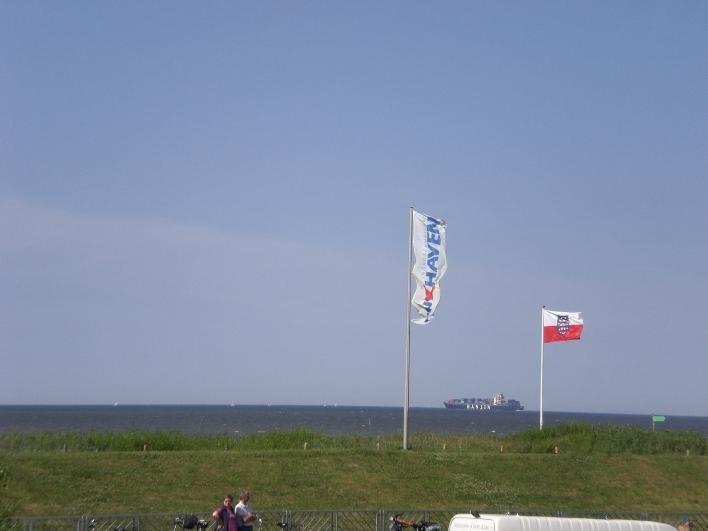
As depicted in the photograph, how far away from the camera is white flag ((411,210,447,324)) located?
39.2 m

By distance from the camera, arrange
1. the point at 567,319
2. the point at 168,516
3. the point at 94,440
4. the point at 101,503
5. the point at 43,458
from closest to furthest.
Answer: the point at 168,516
the point at 101,503
the point at 43,458
the point at 94,440
the point at 567,319

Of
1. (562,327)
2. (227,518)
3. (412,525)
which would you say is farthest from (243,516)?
(562,327)

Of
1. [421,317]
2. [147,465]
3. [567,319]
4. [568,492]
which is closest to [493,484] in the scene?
[568,492]

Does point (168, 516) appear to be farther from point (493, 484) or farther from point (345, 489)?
point (493, 484)

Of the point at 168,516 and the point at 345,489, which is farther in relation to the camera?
the point at 345,489

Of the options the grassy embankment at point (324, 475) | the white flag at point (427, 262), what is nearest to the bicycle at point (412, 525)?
the grassy embankment at point (324, 475)

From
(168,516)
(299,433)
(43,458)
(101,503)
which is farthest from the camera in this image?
(299,433)

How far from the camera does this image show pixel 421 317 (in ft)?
128

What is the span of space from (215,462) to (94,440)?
6.54m

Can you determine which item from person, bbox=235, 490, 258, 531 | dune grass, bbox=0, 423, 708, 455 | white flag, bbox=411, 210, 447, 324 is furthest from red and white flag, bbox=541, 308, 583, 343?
person, bbox=235, 490, 258, 531

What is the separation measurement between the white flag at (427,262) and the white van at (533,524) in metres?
20.7

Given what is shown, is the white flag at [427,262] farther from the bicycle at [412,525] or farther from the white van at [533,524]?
the white van at [533,524]

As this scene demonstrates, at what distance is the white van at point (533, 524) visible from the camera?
17.2 metres

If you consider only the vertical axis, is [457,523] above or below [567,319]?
below
